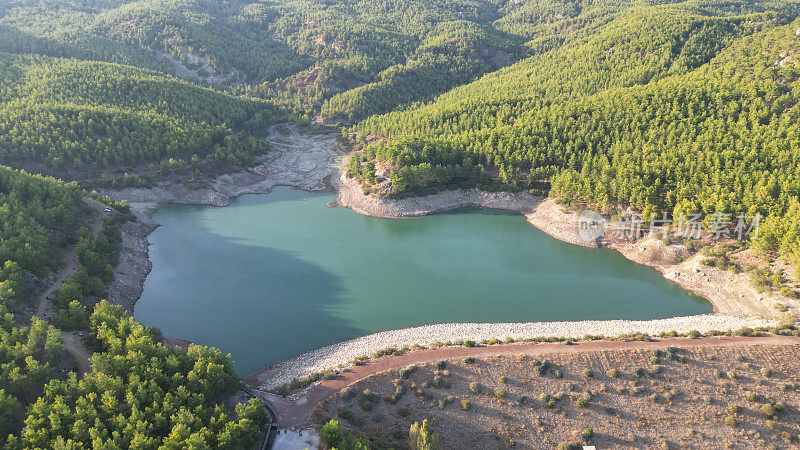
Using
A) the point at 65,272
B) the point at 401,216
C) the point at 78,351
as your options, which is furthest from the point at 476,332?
the point at 65,272

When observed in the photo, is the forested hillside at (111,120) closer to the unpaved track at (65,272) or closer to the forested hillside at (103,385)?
the unpaved track at (65,272)

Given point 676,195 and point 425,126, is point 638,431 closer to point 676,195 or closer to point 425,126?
point 676,195

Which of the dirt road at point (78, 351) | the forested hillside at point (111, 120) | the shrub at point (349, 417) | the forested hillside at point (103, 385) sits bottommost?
the shrub at point (349, 417)

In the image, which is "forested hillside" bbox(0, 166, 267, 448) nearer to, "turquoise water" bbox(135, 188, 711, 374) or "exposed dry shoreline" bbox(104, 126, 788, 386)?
"exposed dry shoreline" bbox(104, 126, 788, 386)

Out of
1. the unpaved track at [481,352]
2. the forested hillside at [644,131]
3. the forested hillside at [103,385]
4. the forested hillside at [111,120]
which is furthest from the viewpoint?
the forested hillside at [111,120]

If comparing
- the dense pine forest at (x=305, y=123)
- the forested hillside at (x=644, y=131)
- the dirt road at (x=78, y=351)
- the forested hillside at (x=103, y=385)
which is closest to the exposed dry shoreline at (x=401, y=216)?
the dense pine forest at (x=305, y=123)

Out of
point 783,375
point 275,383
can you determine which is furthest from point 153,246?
point 783,375

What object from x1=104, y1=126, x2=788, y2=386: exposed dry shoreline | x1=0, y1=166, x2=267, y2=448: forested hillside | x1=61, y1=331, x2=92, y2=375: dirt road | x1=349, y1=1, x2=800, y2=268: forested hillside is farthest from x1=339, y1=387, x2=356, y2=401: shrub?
x1=349, y1=1, x2=800, y2=268: forested hillside
